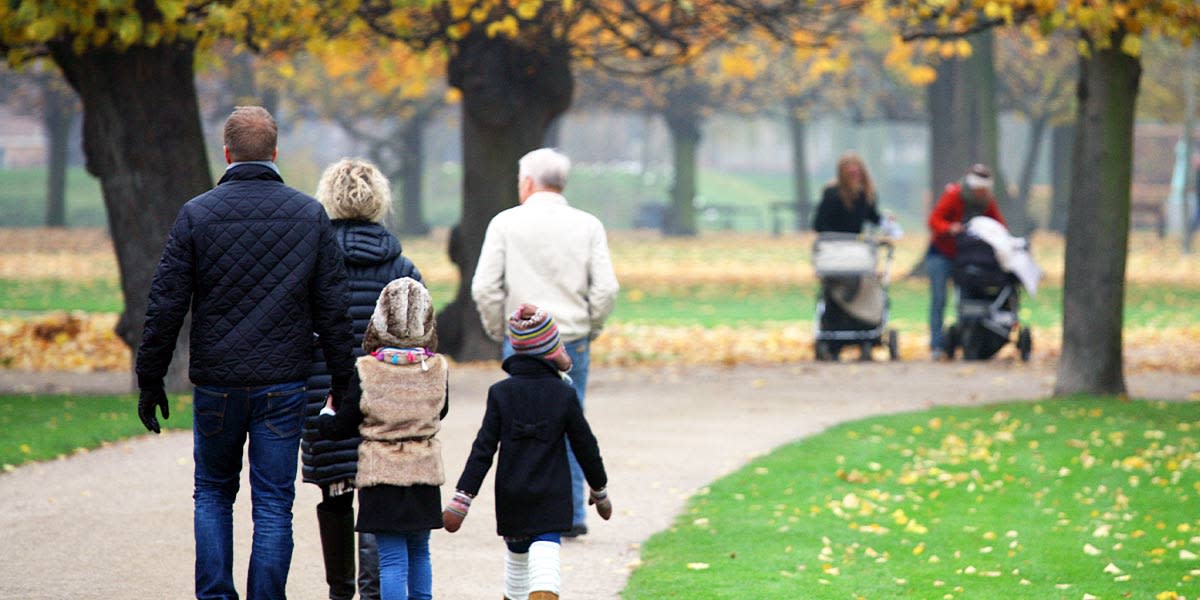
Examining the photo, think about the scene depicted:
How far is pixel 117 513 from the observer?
8.54 m

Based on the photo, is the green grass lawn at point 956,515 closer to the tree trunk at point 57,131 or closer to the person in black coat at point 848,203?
the person in black coat at point 848,203

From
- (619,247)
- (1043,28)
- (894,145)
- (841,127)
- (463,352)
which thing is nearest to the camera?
(1043,28)

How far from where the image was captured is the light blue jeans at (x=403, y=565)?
5875 mm

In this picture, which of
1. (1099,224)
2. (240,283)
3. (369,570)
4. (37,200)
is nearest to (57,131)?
(37,200)

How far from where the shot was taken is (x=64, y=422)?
1164 cm

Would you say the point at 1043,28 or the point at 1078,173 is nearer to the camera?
the point at 1043,28

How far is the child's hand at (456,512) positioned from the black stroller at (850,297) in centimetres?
985

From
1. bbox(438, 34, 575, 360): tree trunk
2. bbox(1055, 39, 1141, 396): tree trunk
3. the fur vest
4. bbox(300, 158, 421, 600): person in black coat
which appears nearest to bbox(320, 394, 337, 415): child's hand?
the fur vest

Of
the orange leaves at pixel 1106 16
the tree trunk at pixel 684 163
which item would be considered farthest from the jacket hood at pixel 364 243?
the tree trunk at pixel 684 163

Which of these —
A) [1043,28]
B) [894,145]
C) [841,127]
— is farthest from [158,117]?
[894,145]

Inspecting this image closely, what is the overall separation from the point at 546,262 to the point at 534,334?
65.7 inches

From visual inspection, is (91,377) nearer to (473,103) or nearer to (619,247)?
(473,103)

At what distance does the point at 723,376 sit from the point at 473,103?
3284 mm

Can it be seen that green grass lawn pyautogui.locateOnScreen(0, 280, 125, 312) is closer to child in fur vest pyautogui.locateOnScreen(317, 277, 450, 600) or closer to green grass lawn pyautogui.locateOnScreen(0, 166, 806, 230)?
child in fur vest pyautogui.locateOnScreen(317, 277, 450, 600)
